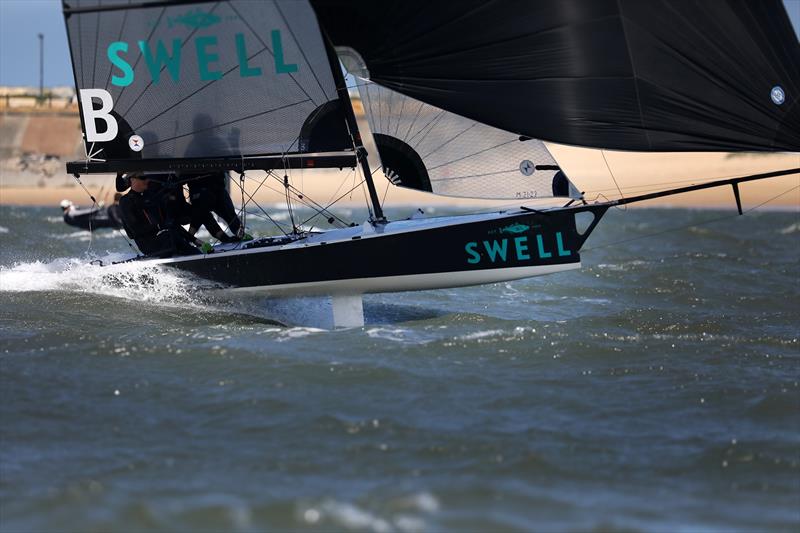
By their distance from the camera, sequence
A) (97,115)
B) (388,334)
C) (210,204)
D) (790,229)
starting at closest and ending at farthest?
(388,334)
(97,115)
(210,204)
(790,229)

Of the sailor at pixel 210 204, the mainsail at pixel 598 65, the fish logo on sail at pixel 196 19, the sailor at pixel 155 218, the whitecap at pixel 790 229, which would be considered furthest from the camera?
the whitecap at pixel 790 229

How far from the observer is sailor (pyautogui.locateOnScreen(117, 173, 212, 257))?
1025 cm

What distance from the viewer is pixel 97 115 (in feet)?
33.5

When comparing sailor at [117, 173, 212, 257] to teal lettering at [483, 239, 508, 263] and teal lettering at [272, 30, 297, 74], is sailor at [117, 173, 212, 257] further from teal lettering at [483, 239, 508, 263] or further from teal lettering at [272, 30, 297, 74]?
teal lettering at [483, 239, 508, 263]

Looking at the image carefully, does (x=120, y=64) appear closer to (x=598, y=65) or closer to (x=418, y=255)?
(x=418, y=255)

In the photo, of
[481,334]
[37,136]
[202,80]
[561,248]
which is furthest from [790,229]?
[37,136]

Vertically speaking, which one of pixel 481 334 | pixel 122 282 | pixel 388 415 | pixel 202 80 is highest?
pixel 202 80

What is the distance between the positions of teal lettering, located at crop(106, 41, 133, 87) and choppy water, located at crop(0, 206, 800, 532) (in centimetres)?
178

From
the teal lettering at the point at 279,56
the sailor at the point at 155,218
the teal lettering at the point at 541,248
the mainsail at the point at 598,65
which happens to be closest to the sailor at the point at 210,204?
the sailor at the point at 155,218

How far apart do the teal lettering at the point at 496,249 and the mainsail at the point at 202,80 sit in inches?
69.5

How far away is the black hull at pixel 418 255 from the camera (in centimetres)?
916

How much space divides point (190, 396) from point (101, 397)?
0.53 m

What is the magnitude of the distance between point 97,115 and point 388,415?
17.3 ft

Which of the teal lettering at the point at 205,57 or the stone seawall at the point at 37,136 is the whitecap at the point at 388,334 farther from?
the stone seawall at the point at 37,136
